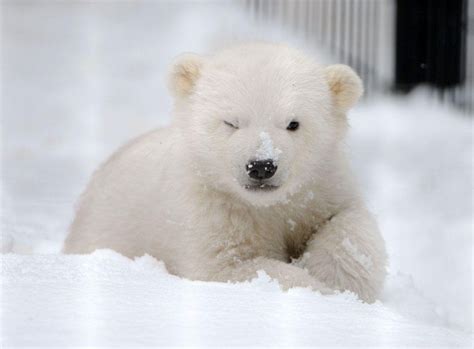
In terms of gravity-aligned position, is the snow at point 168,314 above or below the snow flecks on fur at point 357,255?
above

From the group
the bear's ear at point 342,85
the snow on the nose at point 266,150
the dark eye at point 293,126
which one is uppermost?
the bear's ear at point 342,85

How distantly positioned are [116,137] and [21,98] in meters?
2.99

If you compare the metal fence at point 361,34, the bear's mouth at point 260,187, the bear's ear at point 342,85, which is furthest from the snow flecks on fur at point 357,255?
the metal fence at point 361,34

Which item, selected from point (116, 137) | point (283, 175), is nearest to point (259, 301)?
point (283, 175)

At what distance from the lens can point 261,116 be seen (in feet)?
13.7

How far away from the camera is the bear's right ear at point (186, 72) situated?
4.69 meters

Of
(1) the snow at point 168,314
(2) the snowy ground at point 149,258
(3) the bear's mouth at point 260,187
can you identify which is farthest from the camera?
(3) the bear's mouth at point 260,187

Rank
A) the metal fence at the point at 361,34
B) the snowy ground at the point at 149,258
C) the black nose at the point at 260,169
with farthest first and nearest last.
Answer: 1. the metal fence at the point at 361,34
2. the black nose at the point at 260,169
3. the snowy ground at the point at 149,258

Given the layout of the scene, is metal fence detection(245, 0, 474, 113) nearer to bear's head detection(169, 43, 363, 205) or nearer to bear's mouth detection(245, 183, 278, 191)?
bear's head detection(169, 43, 363, 205)

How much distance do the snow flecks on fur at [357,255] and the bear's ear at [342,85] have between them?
0.73 meters

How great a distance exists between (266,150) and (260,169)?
3.5 inches

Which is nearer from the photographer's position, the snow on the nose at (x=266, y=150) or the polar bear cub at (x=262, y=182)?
the snow on the nose at (x=266, y=150)

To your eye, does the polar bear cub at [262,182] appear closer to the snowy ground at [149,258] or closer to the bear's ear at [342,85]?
the bear's ear at [342,85]

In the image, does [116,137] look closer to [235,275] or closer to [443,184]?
[443,184]
